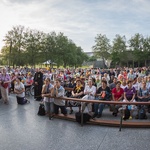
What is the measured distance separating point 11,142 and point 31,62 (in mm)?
42196

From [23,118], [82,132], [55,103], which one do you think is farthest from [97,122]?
[23,118]

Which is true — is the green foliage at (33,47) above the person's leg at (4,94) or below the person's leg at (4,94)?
above

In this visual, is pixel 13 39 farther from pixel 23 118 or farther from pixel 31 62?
pixel 23 118

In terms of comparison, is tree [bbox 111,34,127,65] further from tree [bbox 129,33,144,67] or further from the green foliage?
the green foliage

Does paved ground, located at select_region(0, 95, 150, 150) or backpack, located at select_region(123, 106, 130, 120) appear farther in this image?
backpack, located at select_region(123, 106, 130, 120)

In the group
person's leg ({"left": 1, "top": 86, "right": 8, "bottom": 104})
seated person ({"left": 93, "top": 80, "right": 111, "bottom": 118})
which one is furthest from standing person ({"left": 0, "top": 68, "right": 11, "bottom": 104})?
seated person ({"left": 93, "top": 80, "right": 111, "bottom": 118})

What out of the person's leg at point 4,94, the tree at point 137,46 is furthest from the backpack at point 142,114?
the tree at point 137,46

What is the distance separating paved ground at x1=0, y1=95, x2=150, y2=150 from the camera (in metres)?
4.73

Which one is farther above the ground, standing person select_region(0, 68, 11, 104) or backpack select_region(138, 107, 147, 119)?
standing person select_region(0, 68, 11, 104)

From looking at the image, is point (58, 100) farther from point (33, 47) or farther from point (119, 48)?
point (119, 48)

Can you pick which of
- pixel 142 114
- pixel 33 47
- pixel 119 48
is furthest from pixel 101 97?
pixel 119 48

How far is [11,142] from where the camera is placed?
16.3 ft

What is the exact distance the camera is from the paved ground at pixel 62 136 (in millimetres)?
4730

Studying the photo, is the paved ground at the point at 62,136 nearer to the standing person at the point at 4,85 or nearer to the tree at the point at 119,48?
the standing person at the point at 4,85
